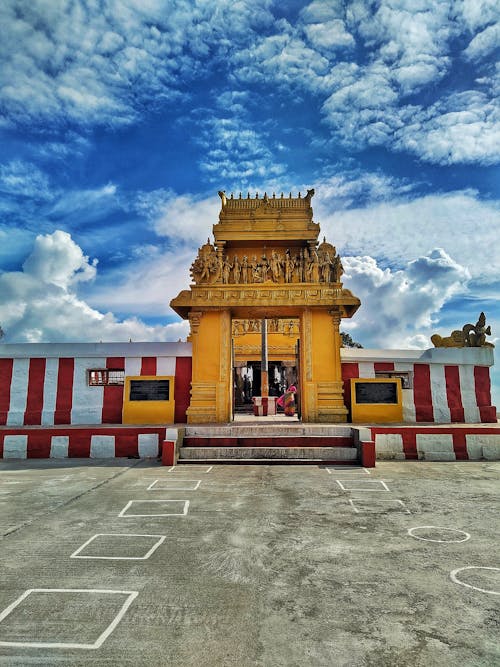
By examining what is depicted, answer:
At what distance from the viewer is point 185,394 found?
43.8 ft

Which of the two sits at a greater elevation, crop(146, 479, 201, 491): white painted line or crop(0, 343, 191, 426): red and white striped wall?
crop(0, 343, 191, 426): red and white striped wall

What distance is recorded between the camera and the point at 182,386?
13383mm

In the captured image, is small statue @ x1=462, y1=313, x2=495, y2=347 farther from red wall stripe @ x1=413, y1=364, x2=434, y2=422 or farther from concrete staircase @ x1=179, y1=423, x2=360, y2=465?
concrete staircase @ x1=179, y1=423, x2=360, y2=465

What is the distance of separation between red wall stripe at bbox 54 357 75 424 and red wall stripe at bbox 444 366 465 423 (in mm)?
12278

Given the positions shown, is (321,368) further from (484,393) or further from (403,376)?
(484,393)

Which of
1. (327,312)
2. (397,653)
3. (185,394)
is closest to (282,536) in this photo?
(397,653)

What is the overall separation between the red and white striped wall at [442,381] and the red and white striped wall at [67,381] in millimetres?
6495

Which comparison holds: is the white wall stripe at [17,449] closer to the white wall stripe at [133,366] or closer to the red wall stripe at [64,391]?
the red wall stripe at [64,391]

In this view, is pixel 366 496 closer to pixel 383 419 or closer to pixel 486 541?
pixel 486 541

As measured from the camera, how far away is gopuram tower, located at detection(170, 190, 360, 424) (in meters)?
13.0

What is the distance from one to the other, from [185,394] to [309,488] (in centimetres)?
694

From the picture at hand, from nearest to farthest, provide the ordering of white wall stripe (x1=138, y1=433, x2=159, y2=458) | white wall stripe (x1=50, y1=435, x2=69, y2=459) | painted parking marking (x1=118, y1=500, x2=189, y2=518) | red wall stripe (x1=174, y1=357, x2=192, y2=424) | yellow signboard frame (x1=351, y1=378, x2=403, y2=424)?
painted parking marking (x1=118, y1=500, x2=189, y2=518)
white wall stripe (x1=138, y1=433, x2=159, y2=458)
white wall stripe (x1=50, y1=435, x2=69, y2=459)
yellow signboard frame (x1=351, y1=378, x2=403, y2=424)
red wall stripe (x1=174, y1=357, x2=192, y2=424)

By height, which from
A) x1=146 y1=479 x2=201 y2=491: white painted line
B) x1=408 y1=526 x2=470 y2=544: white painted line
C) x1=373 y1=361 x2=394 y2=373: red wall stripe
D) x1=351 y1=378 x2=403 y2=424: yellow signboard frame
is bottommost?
x1=408 y1=526 x2=470 y2=544: white painted line

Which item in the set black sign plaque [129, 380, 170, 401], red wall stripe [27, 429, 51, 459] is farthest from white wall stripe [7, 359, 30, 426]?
black sign plaque [129, 380, 170, 401]
